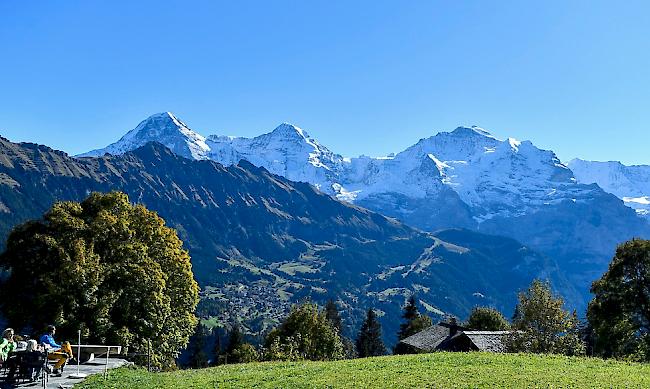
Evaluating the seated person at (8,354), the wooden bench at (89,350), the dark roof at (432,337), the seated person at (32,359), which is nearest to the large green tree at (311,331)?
the dark roof at (432,337)

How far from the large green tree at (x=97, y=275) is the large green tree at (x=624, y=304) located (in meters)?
44.7

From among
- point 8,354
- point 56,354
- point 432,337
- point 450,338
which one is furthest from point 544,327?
point 8,354

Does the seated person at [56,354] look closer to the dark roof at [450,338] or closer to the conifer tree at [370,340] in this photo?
the dark roof at [450,338]

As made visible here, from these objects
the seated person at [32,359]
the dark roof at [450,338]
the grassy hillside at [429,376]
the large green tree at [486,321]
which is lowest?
the grassy hillside at [429,376]

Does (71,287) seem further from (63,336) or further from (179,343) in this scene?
(179,343)

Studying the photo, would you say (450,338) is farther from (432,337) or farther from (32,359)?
(32,359)

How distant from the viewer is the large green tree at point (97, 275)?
42.2 metres

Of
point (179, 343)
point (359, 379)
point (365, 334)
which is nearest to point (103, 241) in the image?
point (179, 343)

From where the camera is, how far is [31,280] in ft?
143

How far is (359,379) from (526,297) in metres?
38.8

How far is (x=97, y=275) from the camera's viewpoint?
142ft

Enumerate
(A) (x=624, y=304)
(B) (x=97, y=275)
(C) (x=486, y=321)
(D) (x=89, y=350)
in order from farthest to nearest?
(C) (x=486, y=321) < (A) (x=624, y=304) < (B) (x=97, y=275) < (D) (x=89, y=350)

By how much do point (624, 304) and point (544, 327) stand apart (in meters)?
9.33

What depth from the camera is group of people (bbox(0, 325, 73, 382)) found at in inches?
948
